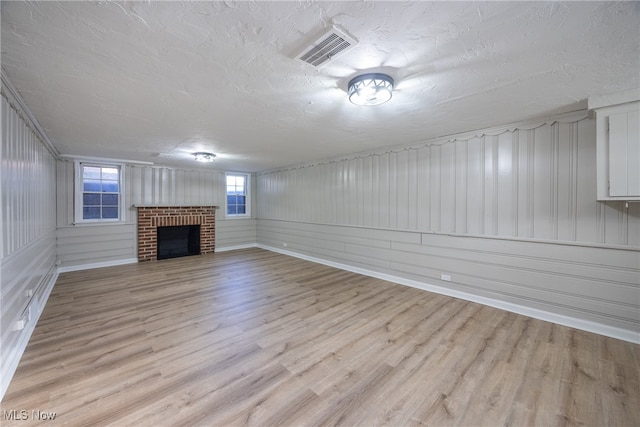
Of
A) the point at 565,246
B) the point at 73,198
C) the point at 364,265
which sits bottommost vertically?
the point at 364,265

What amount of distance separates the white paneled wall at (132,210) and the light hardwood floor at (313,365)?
203 centimetres

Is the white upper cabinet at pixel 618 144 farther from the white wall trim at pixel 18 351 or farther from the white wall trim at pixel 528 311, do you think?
the white wall trim at pixel 18 351

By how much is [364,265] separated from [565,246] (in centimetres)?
295

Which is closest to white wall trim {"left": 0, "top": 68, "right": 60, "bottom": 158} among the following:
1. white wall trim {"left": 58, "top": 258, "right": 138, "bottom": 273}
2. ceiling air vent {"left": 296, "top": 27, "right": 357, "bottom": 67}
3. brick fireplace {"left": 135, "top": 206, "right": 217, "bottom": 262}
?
ceiling air vent {"left": 296, "top": 27, "right": 357, "bottom": 67}

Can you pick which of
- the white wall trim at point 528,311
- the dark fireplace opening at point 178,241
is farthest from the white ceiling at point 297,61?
the dark fireplace opening at point 178,241

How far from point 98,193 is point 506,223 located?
24.9ft

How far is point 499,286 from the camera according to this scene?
3.46 metres

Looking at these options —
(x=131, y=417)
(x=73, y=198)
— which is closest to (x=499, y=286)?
(x=131, y=417)

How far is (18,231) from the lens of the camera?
2361mm

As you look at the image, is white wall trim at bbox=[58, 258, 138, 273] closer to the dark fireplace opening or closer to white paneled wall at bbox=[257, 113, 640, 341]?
the dark fireplace opening

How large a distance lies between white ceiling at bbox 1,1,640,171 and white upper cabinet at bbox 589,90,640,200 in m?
0.17

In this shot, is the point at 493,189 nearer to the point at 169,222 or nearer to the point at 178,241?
the point at 169,222

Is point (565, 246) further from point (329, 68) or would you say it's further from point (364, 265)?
point (329, 68)

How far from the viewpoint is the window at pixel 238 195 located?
25.4ft
